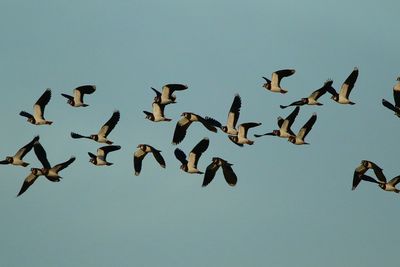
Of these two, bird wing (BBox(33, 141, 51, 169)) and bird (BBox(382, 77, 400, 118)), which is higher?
bird (BBox(382, 77, 400, 118))

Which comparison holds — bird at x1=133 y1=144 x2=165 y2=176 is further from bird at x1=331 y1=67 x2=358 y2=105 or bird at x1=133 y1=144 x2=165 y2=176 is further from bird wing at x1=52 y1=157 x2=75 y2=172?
bird at x1=331 y1=67 x2=358 y2=105

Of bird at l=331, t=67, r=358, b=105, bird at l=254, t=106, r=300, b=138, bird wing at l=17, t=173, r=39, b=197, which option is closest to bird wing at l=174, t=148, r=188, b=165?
bird at l=254, t=106, r=300, b=138

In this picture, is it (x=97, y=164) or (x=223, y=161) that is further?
(x=97, y=164)

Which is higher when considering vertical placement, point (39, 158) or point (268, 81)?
point (268, 81)

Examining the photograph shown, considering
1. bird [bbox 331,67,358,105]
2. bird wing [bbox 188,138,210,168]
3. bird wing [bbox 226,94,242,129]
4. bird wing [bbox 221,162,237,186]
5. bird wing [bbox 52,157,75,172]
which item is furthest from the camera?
bird [bbox 331,67,358,105]

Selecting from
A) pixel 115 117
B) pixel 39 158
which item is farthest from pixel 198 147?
pixel 39 158

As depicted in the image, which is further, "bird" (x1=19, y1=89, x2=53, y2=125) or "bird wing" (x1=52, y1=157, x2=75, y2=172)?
"bird" (x1=19, y1=89, x2=53, y2=125)

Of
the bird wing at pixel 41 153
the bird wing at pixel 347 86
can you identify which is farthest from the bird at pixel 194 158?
the bird wing at pixel 347 86

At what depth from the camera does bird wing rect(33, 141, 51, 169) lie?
6059 cm

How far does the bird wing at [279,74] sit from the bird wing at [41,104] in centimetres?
1385

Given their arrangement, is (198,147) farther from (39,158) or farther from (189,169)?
(39,158)

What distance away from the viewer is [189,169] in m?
60.2

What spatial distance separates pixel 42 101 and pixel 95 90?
3.38 metres

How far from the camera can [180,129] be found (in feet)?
200
